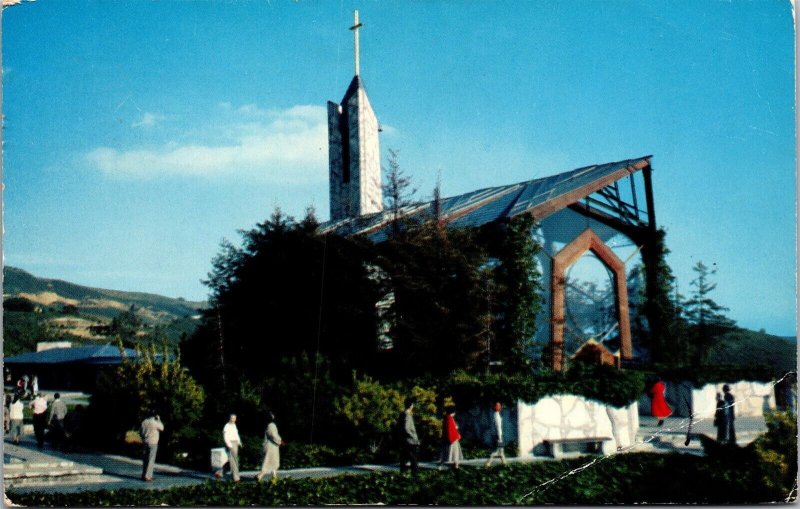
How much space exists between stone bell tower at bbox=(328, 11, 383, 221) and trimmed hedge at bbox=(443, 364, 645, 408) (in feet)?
43.9

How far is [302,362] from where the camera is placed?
16016 millimetres

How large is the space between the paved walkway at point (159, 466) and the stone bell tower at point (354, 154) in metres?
15.0

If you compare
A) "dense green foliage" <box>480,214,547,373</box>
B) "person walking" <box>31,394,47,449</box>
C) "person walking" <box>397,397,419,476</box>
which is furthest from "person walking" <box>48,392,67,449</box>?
"dense green foliage" <box>480,214,547,373</box>

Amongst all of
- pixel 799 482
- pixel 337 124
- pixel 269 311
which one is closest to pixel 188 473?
pixel 269 311

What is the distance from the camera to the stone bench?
47.4 feet

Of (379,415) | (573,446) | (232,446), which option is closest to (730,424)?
(573,446)

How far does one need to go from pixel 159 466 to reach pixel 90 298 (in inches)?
137

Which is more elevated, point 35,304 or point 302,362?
point 35,304

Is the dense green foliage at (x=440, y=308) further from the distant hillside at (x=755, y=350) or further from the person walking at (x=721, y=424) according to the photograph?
the distant hillside at (x=755, y=350)

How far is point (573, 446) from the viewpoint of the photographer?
14734 millimetres

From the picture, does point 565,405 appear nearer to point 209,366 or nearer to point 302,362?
point 302,362

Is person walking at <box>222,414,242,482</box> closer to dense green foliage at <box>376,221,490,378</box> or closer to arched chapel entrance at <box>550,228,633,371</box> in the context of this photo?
dense green foliage at <box>376,221,490,378</box>

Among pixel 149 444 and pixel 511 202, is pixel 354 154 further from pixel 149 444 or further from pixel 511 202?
pixel 149 444

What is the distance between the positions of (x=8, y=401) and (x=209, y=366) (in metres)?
4.38
